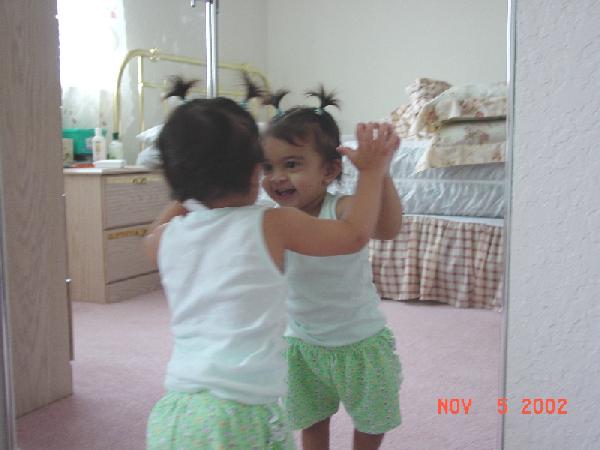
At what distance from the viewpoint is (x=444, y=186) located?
2064 mm

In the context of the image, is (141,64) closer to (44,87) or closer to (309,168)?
(44,87)

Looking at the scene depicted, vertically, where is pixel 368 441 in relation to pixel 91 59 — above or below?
below

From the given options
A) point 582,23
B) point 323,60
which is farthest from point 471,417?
point 323,60

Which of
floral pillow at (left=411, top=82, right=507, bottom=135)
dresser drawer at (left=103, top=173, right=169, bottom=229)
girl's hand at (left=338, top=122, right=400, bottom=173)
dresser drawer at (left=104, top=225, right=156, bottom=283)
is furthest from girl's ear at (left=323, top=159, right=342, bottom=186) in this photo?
dresser drawer at (left=104, top=225, right=156, bottom=283)

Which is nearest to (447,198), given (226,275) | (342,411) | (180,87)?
(342,411)

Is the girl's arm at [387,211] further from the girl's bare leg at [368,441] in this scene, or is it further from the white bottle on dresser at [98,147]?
the white bottle on dresser at [98,147]

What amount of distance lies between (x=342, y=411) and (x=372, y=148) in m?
0.81

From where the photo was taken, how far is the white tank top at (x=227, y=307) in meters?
0.67

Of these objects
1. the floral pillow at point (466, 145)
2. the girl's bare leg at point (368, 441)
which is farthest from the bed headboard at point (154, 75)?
the girl's bare leg at point (368, 441)

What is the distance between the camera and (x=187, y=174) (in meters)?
0.68

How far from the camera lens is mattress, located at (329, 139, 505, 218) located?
1.82 meters

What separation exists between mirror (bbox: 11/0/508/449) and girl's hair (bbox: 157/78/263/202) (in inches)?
29.1

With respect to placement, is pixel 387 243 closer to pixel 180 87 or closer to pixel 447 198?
pixel 447 198

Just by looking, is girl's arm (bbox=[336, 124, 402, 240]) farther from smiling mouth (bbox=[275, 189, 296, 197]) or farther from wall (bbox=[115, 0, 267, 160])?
wall (bbox=[115, 0, 267, 160])
